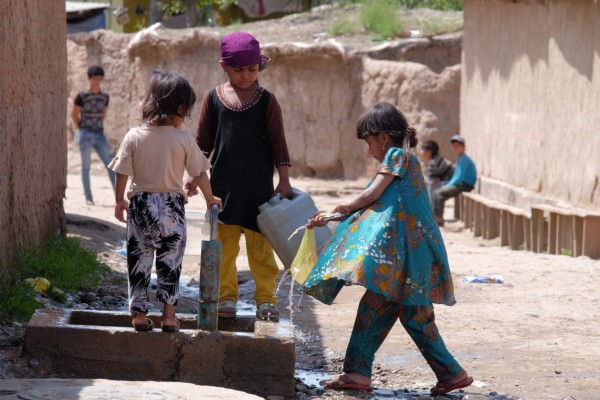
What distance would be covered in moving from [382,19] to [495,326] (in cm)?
1433

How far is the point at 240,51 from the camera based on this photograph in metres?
5.81

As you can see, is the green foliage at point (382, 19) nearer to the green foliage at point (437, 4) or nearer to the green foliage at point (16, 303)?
the green foliage at point (437, 4)

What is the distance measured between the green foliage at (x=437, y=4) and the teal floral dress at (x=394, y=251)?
2283 centimetres

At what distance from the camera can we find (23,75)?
6.69m

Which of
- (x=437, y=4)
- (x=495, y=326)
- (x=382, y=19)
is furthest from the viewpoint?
(x=437, y=4)

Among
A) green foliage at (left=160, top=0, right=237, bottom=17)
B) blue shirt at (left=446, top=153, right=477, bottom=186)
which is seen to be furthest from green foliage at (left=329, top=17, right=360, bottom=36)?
blue shirt at (left=446, top=153, right=477, bottom=186)

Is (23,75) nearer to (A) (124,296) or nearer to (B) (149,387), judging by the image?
(A) (124,296)

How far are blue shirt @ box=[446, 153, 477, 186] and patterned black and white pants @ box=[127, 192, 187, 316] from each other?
9.61 metres

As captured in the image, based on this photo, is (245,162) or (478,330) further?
(478,330)

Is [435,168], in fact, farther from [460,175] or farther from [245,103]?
[245,103]

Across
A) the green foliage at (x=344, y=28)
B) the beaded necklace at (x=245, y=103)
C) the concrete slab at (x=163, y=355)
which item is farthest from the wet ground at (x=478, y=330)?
the green foliage at (x=344, y=28)

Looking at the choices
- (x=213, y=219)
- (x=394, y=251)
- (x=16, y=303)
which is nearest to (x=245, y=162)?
(x=213, y=219)

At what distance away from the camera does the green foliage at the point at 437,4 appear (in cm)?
2783

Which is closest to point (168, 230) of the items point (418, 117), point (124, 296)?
point (124, 296)
